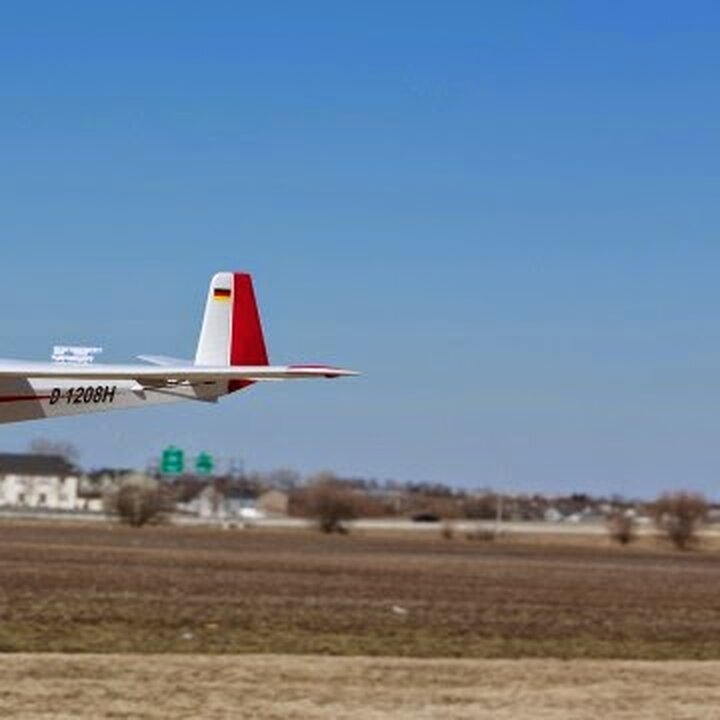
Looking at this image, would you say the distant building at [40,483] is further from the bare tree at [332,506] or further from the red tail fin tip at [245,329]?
the red tail fin tip at [245,329]

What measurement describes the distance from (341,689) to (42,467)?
583 feet

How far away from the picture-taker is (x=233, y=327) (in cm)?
1791

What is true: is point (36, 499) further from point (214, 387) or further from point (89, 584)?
point (214, 387)

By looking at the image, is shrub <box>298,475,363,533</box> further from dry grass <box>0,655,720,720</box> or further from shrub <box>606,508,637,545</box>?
dry grass <box>0,655,720,720</box>

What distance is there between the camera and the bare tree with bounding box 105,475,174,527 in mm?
141625

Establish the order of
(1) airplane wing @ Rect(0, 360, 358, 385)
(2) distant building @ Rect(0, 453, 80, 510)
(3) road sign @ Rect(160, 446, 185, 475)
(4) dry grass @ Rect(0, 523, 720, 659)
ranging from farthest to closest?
(2) distant building @ Rect(0, 453, 80, 510) < (3) road sign @ Rect(160, 446, 185, 475) < (4) dry grass @ Rect(0, 523, 720, 659) < (1) airplane wing @ Rect(0, 360, 358, 385)

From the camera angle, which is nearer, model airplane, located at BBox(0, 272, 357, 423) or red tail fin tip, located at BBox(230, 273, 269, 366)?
model airplane, located at BBox(0, 272, 357, 423)

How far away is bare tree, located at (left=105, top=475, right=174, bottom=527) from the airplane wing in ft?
408

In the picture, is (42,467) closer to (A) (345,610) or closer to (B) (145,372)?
(A) (345,610)

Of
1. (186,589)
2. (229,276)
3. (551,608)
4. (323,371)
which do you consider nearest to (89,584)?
(186,589)

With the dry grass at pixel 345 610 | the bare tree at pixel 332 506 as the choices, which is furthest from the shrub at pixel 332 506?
the dry grass at pixel 345 610

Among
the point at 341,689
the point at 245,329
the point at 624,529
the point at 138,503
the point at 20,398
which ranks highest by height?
the point at 138,503

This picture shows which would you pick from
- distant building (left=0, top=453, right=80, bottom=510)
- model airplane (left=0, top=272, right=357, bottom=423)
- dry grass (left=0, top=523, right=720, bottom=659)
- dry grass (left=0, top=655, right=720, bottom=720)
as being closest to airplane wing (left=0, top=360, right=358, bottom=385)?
model airplane (left=0, top=272, right=357, bottom=423)

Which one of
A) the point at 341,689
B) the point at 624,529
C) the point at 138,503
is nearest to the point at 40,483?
the point at 138,503
